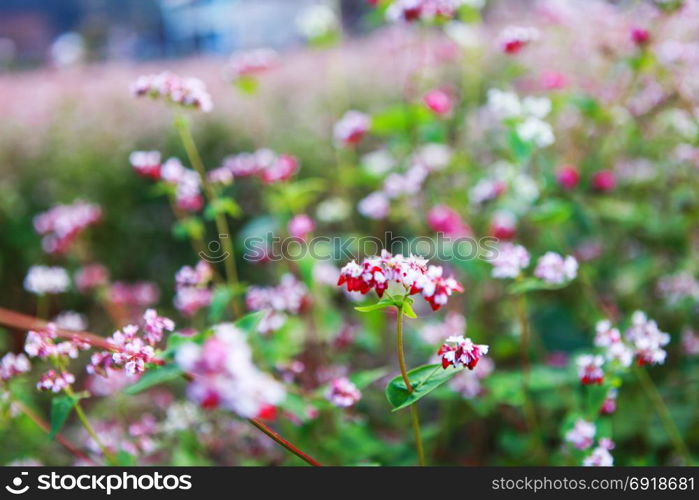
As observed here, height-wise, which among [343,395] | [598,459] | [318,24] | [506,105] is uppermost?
[318,24]

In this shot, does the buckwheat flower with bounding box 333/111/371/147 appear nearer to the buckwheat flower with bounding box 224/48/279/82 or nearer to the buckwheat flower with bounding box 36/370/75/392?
the buckwheat flower with bounding box 224/48/279/82

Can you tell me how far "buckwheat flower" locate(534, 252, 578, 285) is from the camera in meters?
1.50

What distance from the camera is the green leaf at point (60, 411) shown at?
1212 millimetres

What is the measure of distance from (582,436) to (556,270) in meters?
0.41

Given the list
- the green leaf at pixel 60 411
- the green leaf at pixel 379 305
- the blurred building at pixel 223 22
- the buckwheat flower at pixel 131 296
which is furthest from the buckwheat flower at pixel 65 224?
the blurred building at pixel 223 22

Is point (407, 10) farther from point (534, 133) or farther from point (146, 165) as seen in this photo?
point (146, 165)

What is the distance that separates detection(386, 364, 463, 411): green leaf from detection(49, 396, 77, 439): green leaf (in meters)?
0.67

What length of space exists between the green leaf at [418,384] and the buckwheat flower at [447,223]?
108cm

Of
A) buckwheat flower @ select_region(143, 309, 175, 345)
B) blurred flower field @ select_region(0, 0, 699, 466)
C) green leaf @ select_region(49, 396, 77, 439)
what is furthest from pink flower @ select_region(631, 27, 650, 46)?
green leaf @ select_region(49, 396, 77, 439)

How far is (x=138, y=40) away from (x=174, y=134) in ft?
38.7

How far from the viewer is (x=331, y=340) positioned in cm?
235

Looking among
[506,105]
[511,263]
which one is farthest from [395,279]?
[506,105]

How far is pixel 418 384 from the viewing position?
1.21m

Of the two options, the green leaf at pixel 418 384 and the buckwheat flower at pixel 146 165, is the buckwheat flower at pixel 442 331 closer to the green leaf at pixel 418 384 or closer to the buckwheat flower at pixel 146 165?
the green leaf at pixel 418 384
